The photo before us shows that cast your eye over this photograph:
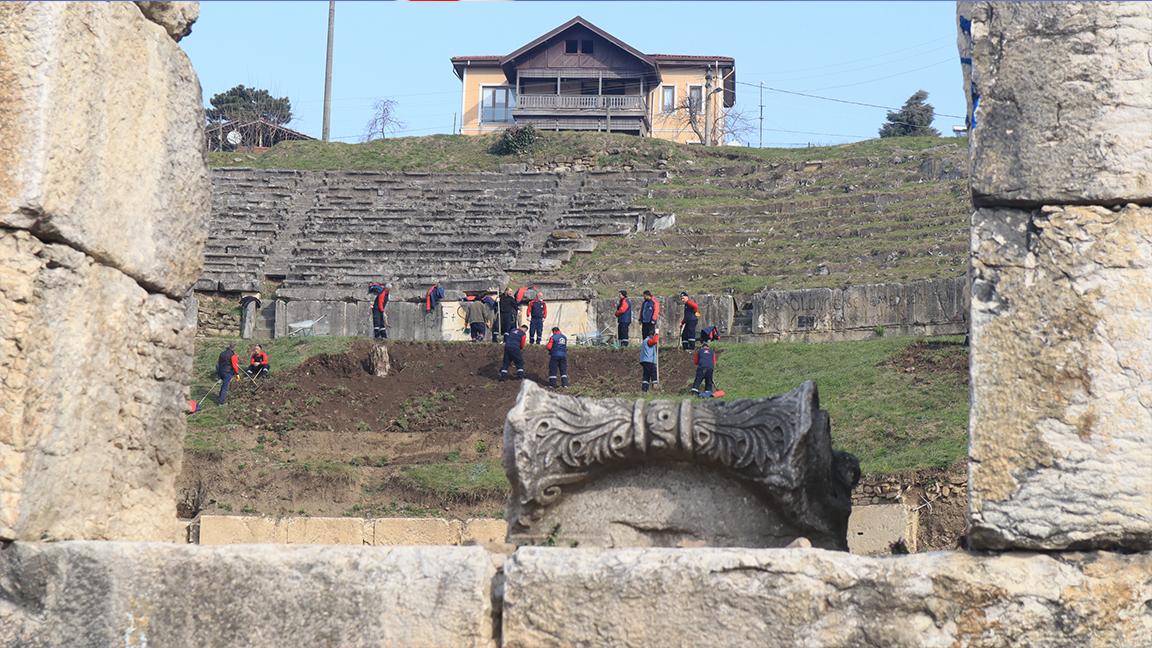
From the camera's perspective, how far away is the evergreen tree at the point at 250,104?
5919cm

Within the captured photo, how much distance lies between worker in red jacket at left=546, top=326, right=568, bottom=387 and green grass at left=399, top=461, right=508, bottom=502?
3411mm

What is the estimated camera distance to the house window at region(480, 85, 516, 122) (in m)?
57.5

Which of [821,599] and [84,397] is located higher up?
[84,397]

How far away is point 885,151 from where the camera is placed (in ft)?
139

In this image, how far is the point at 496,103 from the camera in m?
57.9

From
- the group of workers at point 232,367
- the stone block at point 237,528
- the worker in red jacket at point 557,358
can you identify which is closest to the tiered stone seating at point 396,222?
the group of workers at point 232,367

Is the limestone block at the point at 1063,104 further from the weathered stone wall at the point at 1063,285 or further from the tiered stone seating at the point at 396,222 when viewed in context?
the tiered stone seating at the point at 396,222

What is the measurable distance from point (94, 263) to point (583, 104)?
1952 inches

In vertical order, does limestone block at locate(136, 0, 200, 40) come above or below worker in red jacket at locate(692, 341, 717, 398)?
above

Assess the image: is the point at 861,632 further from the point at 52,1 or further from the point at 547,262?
the point at 547,262

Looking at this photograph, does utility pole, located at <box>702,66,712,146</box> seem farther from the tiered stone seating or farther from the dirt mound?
the dirt mound

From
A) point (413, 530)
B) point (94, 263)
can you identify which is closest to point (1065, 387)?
point (94, 263)

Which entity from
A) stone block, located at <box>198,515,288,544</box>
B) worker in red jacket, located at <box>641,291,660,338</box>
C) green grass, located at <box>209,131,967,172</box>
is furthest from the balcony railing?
stone block, located at <box>198,515,288,544</box>

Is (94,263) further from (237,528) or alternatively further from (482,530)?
(237,528)
